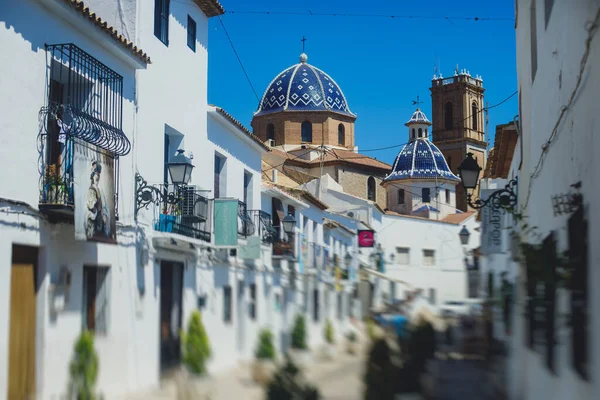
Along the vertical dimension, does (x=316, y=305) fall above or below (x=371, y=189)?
below

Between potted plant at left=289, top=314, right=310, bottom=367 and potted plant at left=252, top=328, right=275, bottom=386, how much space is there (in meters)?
0.06

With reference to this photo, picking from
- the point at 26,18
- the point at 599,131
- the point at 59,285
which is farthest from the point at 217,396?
the point at 26,18

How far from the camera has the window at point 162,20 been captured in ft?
39.2

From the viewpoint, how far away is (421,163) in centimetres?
5194

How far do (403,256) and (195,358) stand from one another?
639 millimetres

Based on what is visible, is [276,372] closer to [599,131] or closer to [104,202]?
[599,131]

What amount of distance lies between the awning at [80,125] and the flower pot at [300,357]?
6.62 meters

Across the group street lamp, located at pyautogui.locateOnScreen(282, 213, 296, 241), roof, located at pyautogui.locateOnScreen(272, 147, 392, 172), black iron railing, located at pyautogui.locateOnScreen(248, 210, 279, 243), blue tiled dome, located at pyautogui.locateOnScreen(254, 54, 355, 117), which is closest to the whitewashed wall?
black iron railing, located at pyautogui.locateOnScreen(248, 210, 279, 243)

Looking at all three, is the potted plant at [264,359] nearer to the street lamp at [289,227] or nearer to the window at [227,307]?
the window at [227,307]

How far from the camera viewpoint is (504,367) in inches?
81.8

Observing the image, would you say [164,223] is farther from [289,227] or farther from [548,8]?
[289,227]

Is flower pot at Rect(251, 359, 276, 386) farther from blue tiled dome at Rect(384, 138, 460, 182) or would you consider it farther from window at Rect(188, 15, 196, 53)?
blue tiled dome at Rect(384, 138, 460, 182)

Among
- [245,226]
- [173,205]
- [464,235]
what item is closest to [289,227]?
[245,226]

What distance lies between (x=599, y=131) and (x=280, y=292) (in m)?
2.21
